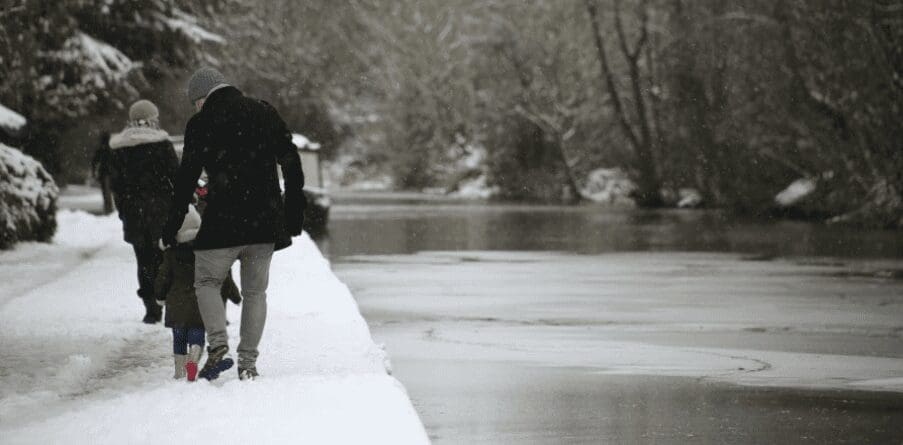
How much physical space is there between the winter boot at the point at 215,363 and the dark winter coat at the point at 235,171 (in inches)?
23.3

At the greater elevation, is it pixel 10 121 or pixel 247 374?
pixel 10 121

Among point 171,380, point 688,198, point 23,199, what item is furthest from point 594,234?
point 171,380

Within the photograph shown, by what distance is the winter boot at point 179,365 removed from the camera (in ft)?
31.0

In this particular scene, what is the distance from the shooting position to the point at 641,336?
12.9m

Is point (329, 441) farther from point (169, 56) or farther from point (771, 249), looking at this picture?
point (169, 56)

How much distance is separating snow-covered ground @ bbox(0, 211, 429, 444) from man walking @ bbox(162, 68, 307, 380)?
1.22 feet

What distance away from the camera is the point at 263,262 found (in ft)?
29.7

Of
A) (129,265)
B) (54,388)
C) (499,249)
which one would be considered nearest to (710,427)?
(54,388)

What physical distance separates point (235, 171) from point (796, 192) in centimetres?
3265

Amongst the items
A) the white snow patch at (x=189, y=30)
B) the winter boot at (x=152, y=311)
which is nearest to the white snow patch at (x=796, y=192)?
the white snow patch at (x=189, y=30)

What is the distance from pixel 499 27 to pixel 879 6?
27.0 m

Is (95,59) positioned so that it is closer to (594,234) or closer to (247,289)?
(594,234)

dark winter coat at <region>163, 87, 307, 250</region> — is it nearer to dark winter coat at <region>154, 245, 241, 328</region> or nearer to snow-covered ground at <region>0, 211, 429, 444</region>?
dark winter coat at <region>154, 245, 241, 328</region>

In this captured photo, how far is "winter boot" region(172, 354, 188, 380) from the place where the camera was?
9.45m
